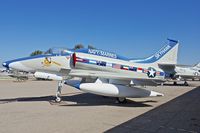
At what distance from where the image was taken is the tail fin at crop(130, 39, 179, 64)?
15.1 m

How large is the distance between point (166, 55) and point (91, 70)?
5.73 metres

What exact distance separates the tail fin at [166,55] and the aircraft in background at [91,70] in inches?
80.4

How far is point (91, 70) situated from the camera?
12742mm

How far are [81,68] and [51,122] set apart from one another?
17.2 ft

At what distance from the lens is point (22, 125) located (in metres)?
7.10

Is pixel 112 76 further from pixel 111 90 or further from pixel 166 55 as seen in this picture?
pixel 166 55

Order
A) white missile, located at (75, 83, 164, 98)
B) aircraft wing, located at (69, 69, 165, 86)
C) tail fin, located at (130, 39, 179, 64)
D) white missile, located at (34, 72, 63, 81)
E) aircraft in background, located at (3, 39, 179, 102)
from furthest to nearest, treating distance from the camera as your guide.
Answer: tail fin, located at (130, 39, 179, 64) < white missile, located at (34, 72, 63, 81) < aircraft wing, located at (69, 69, 165, 86) < aircraft in background, located at (3, 39, 179, 102) < white missile, located at (75, 83, 164, 98)

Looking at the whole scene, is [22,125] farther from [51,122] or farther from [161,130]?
[161,130]

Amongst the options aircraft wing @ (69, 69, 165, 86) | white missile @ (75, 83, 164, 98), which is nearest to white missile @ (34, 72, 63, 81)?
aircraft wing @ (69, 69, 165, 86)

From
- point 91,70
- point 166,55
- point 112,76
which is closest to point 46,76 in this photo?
point 91,70

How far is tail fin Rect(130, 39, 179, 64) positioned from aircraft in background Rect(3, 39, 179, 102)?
2042 mm

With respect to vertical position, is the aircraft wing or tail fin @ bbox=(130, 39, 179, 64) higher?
tail fin @ bbox=(130, 39, 179, 64)

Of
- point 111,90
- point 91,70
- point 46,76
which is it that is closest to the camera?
point 111,90

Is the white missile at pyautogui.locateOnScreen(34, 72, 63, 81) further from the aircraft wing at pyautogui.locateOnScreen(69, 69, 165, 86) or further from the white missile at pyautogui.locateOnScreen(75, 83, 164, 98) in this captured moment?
the white missile at pyautogui.locateOnScreen(75, 83, 164, 98)
